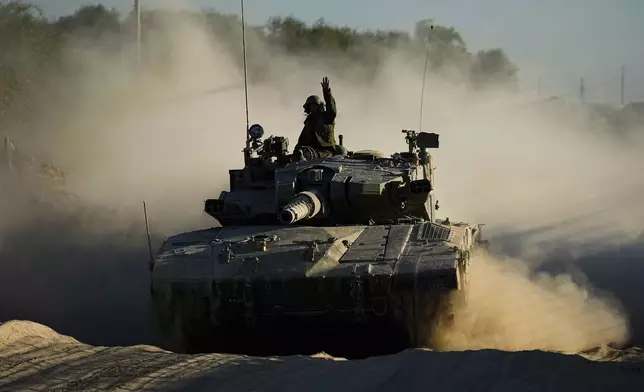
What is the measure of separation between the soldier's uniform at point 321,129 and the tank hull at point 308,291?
10.9 feet

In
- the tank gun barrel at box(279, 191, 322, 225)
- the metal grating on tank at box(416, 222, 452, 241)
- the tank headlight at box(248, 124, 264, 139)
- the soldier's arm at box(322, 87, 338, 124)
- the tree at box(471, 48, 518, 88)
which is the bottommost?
the metal grating on tank at box(416, 222, 452, 241)

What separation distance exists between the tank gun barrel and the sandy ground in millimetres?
2368

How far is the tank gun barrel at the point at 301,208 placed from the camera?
1359 cm

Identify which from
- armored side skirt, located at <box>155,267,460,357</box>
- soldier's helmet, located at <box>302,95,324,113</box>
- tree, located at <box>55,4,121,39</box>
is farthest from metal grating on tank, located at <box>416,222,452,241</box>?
tree, located at <box>55,4,121,39</box>

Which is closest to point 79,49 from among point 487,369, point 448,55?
point 448,55

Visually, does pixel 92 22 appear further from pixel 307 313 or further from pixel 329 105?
pixel 307 313

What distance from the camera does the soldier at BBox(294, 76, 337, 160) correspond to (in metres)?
16.8

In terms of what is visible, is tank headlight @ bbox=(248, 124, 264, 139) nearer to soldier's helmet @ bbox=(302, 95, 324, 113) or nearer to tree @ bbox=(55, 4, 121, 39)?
soldier's helmet @ bbox=(302, 95, 324, 113)

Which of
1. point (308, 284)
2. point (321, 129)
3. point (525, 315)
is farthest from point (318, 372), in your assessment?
point (321, 129)

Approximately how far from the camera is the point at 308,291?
12766mm

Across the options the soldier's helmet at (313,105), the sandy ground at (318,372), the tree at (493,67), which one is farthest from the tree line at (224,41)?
the sandy ground at (318,372)

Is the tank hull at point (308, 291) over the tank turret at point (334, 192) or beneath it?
beneath

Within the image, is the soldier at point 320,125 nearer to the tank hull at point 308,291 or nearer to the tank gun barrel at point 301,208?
the tank gun barrel at point 301,208

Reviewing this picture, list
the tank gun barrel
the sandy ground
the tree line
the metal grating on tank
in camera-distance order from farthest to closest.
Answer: the tree line
the tank gun barrel
the metal grating on tank
the sandy ground
